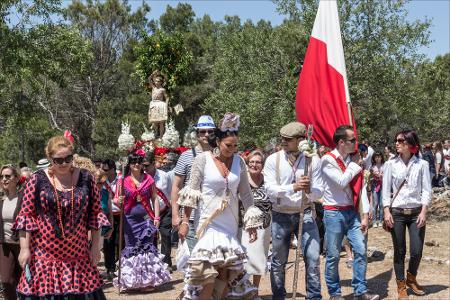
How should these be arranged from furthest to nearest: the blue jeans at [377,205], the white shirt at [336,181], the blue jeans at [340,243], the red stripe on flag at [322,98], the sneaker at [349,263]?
the blue jeans at [377,205]
the sneaker at [349,263]
the red stripe on flag at [322,98]
the blue jeans at [340,243]
the white shirt at [336,181]

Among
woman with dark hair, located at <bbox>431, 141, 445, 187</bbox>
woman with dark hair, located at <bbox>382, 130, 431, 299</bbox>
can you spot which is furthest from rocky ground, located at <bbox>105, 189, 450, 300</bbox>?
woman with dark hair, located at <bbox>431, 141, 445, 187</bbox>

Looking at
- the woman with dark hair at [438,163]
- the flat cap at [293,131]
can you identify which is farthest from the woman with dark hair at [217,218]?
the woman with dark hair at [438,163]

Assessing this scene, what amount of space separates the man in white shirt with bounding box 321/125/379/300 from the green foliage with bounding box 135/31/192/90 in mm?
24208

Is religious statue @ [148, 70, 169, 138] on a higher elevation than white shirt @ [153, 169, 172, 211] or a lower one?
higher

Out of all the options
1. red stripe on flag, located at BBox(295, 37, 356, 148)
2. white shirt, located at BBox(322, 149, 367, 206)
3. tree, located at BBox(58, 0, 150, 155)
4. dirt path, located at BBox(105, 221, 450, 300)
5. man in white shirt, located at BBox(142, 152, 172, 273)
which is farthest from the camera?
tree, located at BBox(58, 0, 150, 155)

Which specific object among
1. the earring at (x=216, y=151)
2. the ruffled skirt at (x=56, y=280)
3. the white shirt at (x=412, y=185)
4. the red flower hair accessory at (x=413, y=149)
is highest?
the red flower hair accessory at (x=413, y=149)

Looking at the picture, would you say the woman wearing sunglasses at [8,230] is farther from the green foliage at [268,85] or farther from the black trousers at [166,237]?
the green foliage at [268,85]

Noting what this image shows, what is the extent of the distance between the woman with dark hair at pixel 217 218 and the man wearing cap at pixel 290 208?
3.29ft

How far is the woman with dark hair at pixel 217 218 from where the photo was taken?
17.5ft

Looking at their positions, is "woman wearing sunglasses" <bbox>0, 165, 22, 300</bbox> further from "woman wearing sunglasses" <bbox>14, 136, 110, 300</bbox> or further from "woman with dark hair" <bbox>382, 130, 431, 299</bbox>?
"woman with dark hair" <bbox>382, 130, 431, 299</bbox>

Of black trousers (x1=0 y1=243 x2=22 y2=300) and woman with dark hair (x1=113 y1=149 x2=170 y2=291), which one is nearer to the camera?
black trousers (x1=0 y1=243 x2=22 y2=300)

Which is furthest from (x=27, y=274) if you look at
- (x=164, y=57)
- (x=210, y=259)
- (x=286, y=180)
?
(x=164, y=57)

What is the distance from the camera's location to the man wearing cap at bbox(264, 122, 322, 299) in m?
6.55

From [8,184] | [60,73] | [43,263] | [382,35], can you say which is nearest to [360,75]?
[382,35]
